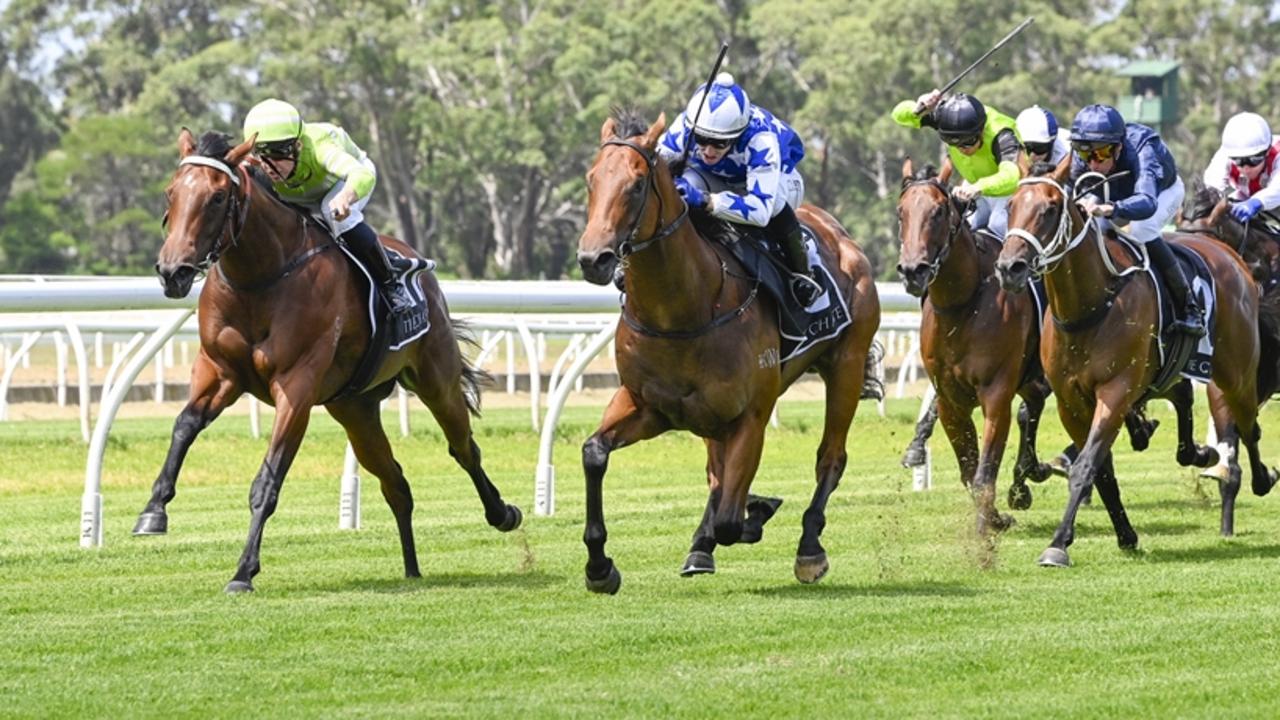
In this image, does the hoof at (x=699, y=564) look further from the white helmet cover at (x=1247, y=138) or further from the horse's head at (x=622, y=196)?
the white helmet cover at (x=1247, y=138)

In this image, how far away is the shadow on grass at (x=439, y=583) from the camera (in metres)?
8.32

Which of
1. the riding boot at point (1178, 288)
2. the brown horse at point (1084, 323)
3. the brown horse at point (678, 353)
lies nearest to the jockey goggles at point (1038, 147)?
the brown horse at point (1084, 323)

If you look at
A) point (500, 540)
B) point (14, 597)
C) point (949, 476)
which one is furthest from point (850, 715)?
point (949, 476)

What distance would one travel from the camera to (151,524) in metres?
8.05

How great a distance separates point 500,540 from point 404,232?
4403 cm

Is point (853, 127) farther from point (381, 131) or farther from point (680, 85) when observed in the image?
point (381, 131)

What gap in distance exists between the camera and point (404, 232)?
53844mm

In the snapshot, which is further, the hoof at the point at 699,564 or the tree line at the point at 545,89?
the tree line at the point at 545,89

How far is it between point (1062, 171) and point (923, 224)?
2.06 ft

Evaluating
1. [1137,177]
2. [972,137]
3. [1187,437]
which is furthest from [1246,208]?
[972,137]

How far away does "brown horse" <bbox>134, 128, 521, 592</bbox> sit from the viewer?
8078mm

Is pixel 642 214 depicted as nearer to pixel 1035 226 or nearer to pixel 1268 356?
pixel 1035 226

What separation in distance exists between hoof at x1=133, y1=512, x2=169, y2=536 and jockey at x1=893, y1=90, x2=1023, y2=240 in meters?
3.72

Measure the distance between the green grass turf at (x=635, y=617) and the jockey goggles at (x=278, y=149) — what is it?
162 cm
